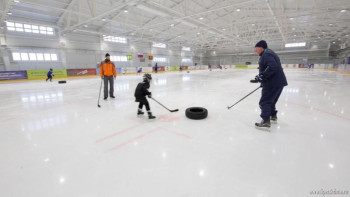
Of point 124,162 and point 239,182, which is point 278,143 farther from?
point 124,162

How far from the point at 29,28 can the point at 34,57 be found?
304 cm

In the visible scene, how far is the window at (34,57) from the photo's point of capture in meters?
16.4

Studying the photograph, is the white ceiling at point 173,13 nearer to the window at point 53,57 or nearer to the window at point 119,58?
the window at point 53,57

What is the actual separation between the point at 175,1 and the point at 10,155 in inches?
620

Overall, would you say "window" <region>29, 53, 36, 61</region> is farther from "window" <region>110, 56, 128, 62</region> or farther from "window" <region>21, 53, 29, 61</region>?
"window" <region>110, 56, 128, 62</region>

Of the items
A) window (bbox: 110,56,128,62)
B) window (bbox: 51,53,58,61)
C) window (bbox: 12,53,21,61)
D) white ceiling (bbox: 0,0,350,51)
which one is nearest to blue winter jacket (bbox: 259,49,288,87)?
white ceiling (bbox: 0,0,350,51)

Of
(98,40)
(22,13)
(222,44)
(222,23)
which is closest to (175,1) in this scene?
(222,23)

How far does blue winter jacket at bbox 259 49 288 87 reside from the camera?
252cm

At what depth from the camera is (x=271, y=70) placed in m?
2.52

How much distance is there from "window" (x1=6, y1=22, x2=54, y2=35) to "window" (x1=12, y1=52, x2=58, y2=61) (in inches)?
93.6

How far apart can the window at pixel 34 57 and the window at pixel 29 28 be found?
Answer: 2377mm

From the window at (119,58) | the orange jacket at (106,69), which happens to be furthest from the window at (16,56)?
the orange jacket at (106,69)

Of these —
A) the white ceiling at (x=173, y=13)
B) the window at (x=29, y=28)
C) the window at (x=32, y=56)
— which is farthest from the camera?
the window at (x=32, y=56)

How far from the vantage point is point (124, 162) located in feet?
5.99
